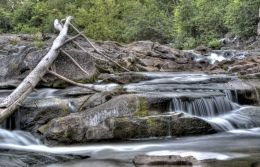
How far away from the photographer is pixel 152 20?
38.4 metres

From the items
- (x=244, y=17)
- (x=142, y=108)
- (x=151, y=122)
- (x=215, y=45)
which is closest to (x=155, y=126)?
(x=151, y=122)

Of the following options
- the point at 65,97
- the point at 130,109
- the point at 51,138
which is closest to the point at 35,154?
the point at 51,138

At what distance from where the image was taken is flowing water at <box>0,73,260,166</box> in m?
8.84

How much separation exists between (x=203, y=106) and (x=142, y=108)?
210 centimetres

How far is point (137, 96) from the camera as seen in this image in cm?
1077

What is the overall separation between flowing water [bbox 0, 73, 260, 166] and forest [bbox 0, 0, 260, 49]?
2085 centimetres

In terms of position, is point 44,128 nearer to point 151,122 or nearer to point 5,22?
point 151,122

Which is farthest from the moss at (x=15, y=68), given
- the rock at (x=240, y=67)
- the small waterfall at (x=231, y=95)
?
the rock at (x=240, y=67)

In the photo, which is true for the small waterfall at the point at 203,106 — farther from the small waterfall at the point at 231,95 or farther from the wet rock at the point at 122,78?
the wet rock at the point at 122,78

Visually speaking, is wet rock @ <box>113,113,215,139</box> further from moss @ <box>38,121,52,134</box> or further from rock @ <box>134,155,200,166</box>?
rock @ <box>134,155,200,166</box>

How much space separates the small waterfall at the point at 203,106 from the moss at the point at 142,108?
967mm

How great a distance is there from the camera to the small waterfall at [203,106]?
11448mm

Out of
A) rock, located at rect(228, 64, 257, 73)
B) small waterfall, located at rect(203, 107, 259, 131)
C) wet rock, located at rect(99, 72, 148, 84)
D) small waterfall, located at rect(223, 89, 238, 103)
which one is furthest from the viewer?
rock, located at rect(228, 64, 257, 73)

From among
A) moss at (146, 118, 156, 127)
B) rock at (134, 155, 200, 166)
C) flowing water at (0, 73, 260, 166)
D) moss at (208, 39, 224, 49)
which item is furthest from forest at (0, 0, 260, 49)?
rock at (134, 155, 200, 166)
